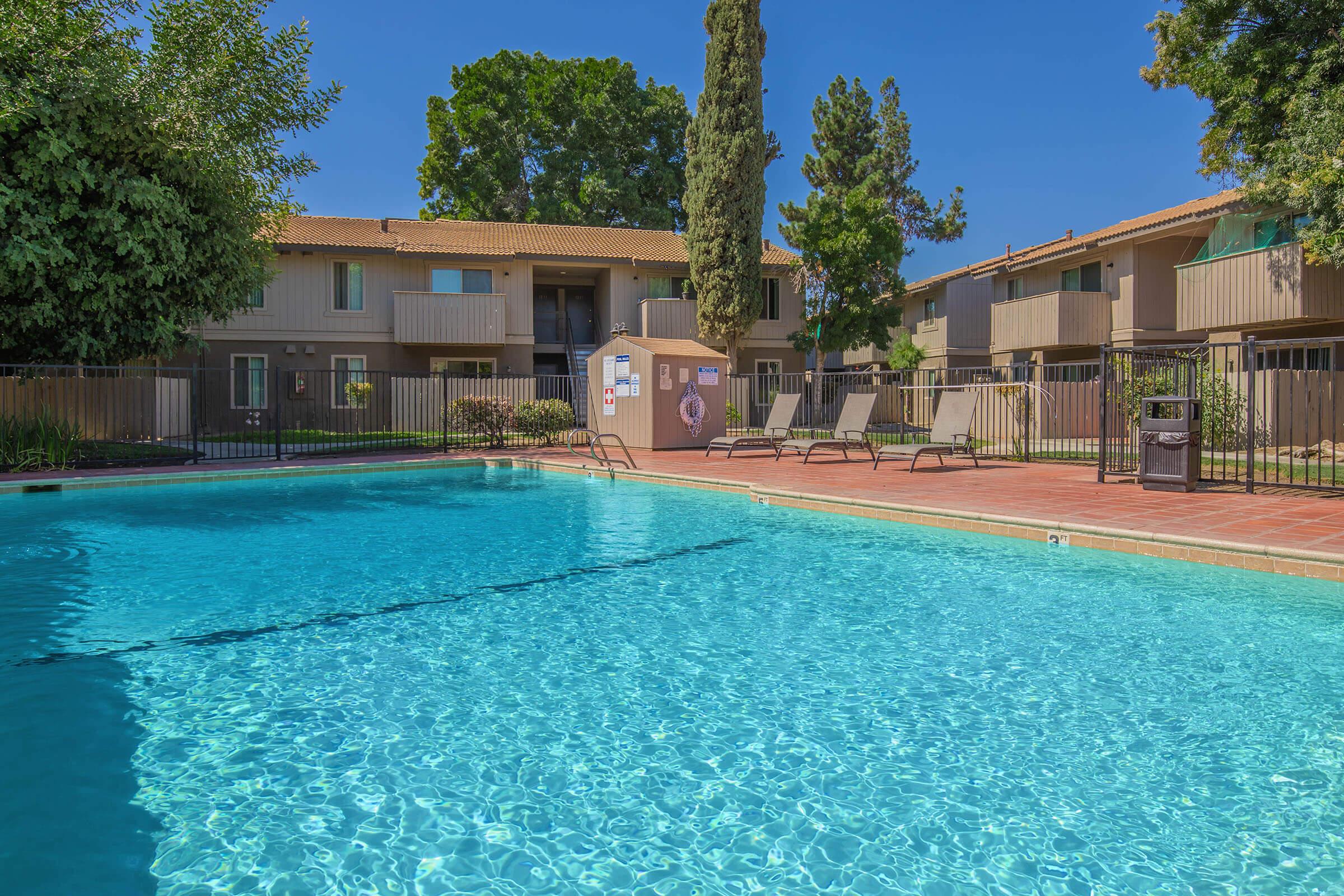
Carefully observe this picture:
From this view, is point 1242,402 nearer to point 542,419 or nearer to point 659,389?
point 659,389

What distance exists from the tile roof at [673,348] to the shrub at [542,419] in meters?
2.97

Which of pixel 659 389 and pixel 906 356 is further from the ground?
pixel 906 356

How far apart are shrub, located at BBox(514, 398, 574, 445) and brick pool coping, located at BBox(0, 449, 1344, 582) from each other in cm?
233

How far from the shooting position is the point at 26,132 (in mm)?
14594

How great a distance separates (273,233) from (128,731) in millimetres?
20871

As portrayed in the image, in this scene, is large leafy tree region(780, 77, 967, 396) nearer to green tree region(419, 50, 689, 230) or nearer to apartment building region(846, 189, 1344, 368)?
apartment building region(846, 189, 1344, 368)

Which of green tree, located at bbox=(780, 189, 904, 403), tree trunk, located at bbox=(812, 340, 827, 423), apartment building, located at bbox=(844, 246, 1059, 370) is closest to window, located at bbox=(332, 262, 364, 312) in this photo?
green tree, located at bbox=(780, 189, 904, 403)

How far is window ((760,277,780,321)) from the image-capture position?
97.5 feet

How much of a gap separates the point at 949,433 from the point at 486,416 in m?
11.3

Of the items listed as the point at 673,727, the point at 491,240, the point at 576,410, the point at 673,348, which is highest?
the point at 491,240

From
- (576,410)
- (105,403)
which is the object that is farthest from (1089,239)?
(105,403)

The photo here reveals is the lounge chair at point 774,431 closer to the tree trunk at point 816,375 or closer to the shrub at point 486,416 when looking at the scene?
the tree trunk at point 816,375

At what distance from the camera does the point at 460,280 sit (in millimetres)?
27500

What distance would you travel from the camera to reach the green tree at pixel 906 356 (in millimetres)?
30188
